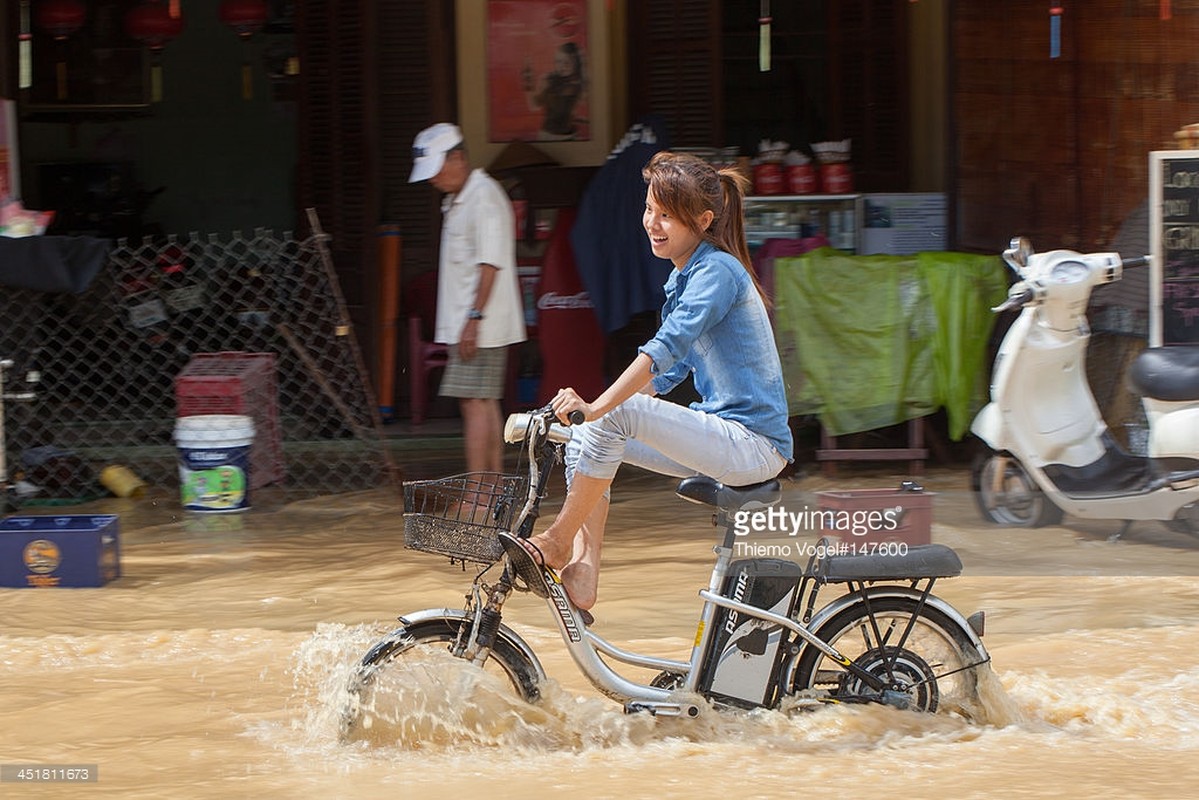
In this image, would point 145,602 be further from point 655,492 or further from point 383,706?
point 655,492

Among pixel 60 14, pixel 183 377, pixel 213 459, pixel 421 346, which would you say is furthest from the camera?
pixel 60 14

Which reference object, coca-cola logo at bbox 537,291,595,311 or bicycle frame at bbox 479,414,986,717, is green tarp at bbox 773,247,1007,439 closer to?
coca-cola logo at bbox 537,291,595,311

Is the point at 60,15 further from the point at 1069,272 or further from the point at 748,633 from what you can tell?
the point at 748,633

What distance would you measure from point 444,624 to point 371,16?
615cm

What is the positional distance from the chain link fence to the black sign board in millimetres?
4026

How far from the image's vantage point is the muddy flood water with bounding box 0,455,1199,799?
388 centimetres

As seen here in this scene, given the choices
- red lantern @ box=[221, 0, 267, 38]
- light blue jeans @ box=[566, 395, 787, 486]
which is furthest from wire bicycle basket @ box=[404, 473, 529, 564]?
red lantern @ box=[221, 0, 267, 38]

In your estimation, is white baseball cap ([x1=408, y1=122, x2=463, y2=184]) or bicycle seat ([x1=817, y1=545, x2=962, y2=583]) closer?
bicycle seat ([x1=817, y1=545, x2=962, y2=583])

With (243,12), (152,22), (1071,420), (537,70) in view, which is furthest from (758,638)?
(152,22)

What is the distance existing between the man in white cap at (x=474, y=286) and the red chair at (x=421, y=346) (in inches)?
95.3

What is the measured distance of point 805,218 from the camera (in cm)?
899

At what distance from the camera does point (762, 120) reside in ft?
33.5

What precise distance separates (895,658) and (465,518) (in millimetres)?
1293

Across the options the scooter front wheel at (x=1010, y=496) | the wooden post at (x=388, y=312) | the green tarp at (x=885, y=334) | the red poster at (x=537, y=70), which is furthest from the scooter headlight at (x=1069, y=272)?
the wooden post at (x=388, y=312)
